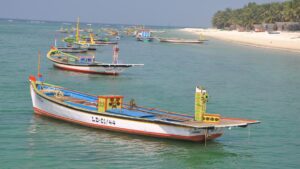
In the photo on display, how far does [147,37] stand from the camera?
125938 millimetres

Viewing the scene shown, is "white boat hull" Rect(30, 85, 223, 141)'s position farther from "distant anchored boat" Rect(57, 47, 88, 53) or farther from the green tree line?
the green tree line

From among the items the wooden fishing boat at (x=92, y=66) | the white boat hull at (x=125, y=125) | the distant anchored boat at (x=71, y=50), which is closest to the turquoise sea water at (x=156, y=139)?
the white boat hull at (x=125, y=125)

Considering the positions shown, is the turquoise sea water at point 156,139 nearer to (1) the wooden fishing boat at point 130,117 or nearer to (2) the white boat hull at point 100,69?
(1) the wooden fishing boat at point 130,117

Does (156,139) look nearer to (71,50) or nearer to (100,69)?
(100,69)

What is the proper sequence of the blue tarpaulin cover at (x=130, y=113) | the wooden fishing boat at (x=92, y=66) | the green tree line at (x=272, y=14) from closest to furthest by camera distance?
the blue tarpaulin cover at (x=130, y=113)
the wooden fishing boat at (x=92, y=66)
the green tree line at (x=272, y=14)

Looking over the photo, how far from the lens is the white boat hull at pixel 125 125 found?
22781mm

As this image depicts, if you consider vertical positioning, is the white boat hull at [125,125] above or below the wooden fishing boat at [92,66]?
below

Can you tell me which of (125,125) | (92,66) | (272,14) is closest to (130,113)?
(125,125)

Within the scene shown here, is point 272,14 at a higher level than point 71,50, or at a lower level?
higher

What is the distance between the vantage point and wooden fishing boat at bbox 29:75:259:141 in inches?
893

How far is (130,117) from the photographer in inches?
930

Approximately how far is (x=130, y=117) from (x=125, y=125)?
539 millimetres

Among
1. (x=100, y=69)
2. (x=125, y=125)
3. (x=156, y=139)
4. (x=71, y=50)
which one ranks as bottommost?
(x=156, y=139)

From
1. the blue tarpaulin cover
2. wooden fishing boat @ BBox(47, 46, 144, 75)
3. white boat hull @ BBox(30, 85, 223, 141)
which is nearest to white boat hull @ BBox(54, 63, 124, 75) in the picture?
wooden fishing boat @ BBox(47, 46, 144, 75)
